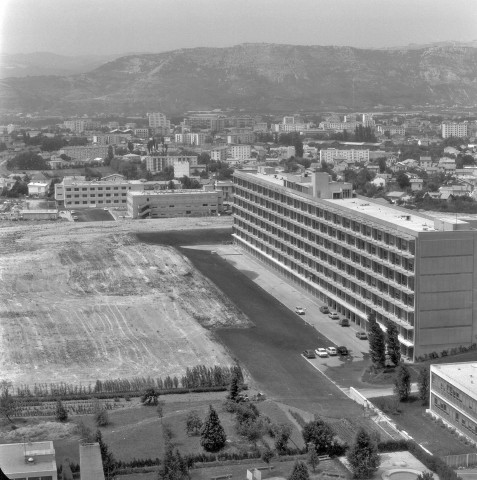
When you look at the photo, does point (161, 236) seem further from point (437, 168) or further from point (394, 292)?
point (437, 168)

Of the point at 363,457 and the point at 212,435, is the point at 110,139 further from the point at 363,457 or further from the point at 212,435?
the point at 363,457

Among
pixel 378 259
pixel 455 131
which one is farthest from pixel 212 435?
pixel 455 131

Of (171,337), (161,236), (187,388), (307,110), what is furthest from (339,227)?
(307,110)

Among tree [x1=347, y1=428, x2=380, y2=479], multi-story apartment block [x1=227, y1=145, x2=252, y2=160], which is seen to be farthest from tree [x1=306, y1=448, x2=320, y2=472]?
multi-story apartment block [x1=227, y1=145, x2=252, y2=160]

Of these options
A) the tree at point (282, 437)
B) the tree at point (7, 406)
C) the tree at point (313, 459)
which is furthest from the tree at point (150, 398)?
the tree at point (313, 459)

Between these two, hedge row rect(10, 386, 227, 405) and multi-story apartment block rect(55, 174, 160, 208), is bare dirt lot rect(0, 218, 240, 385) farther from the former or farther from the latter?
multi-story apartment block rect(55, 174, 160, 208)

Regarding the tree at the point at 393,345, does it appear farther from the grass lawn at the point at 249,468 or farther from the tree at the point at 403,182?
the tree at the point at 403,182
